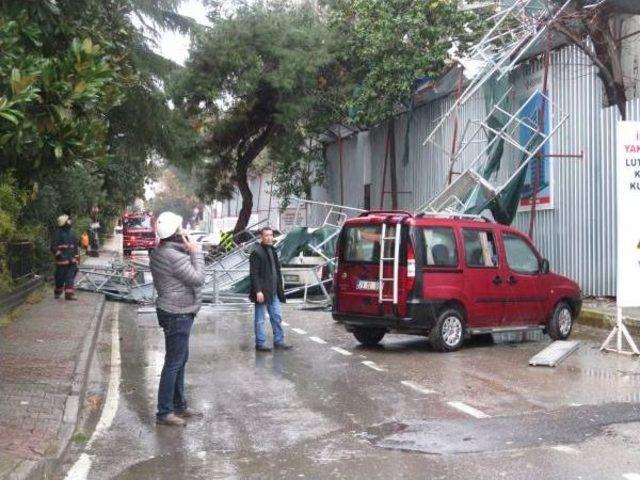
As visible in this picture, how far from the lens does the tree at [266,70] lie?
82.7 feet

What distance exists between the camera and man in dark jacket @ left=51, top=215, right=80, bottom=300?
17891 millimetres

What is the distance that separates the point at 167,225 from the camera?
7.45m

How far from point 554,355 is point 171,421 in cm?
546

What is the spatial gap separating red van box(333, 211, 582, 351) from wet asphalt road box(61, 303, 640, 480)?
43 centimetres

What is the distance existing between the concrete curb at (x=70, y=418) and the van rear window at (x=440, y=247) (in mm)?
4723

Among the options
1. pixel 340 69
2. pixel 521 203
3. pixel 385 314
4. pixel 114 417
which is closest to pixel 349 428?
pixel 114 417

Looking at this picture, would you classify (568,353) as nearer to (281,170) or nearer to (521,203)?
(521,203)

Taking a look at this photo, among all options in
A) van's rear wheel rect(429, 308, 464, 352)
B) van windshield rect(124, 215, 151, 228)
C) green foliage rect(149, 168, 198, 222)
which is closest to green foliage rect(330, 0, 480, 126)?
van's rear wheel rect(429, 308, 464, 352)

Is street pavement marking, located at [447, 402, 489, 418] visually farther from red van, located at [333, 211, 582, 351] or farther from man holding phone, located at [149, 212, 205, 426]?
red van, located at [333, 211, 582, 351]

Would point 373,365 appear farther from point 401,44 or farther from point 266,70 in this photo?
point 266,70

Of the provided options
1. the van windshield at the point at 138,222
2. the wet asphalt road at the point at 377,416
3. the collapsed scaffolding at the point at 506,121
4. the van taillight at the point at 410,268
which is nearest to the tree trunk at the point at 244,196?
the collapsed scaffolding at the point at 506,121

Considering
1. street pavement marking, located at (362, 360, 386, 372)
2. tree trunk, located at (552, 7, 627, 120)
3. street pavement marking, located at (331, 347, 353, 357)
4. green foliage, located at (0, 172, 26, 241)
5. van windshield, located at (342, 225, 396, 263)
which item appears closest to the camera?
street pavement marking, located at (362, 360, 386, 372)

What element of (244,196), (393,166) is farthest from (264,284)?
(244,196)

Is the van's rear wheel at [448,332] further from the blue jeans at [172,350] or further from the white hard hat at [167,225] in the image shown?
the white hard hat at [167,225]
